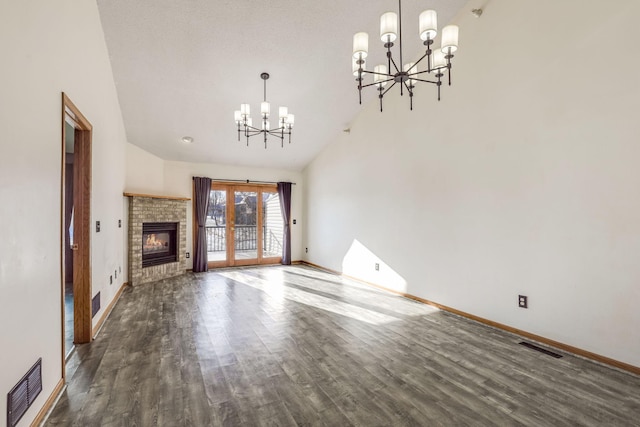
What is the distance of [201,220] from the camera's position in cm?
673

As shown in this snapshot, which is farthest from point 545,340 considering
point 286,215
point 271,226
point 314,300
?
point 271,226

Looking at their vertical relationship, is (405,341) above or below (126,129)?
below

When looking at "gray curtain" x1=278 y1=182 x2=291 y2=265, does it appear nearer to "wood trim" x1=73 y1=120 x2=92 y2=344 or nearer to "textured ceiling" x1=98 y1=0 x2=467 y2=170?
"textured ceiling" x1=98 y1=0 x2=467 y2=170

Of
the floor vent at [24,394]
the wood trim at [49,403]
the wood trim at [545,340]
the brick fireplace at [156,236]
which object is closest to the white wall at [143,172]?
the brick fireplace at [156,236]

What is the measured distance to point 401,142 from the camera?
4.79m

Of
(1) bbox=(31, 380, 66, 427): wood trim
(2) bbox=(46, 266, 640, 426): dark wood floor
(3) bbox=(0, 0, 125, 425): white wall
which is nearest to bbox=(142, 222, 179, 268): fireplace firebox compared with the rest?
(2) bbox=(46, 266, 640, 426): dark wood floor

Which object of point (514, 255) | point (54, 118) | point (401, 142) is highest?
point (401, 142)

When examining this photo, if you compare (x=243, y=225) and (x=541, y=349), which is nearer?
(x=541, y=349)

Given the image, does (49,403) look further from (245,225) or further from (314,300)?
(245,225)

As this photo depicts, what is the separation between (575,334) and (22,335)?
4.25 metres

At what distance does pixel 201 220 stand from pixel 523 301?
→ 19.7 ft

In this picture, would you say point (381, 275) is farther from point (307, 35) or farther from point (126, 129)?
point (126, 129)

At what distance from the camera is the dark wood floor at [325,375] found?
1.94 metres

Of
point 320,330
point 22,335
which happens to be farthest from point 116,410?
point 320,330
